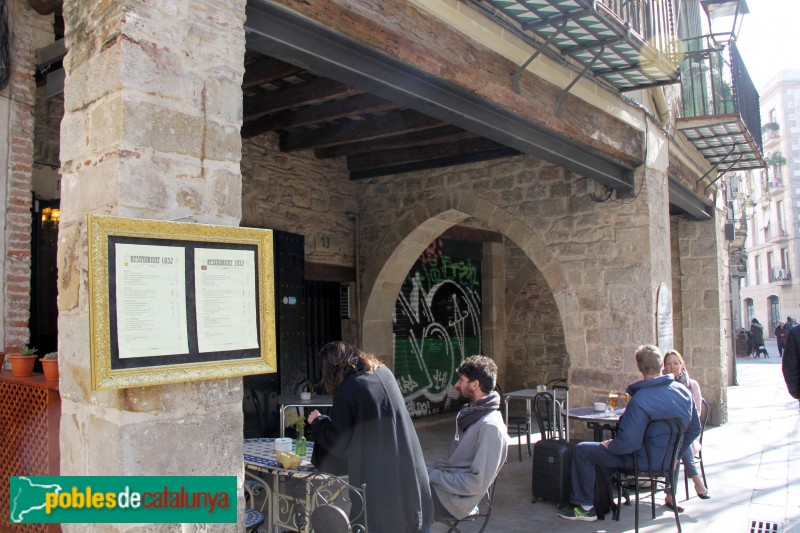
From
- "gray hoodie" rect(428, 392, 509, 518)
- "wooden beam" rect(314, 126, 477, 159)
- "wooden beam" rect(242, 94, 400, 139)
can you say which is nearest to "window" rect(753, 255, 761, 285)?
"wooden beam" rect(314, 126, 477, 159)

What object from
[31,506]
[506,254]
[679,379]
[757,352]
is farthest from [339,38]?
[757,352]

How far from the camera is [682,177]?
8211mm

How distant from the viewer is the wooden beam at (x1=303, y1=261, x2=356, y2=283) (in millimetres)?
7324

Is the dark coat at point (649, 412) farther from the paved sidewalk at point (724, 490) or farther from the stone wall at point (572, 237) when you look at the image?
the stone wall at point (572, 237)

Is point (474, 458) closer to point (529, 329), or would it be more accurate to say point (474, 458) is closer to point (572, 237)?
point (572, 237)

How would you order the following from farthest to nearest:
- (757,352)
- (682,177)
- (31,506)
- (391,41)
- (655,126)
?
(757,352) < (682,177) < (655,126) < (391,41) < (31,506)

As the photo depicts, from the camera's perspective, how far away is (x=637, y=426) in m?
4.16

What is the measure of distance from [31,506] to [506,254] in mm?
9012

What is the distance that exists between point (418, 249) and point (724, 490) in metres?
4.16

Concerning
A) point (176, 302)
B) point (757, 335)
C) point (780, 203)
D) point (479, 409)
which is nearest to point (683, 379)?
point (479, 409)

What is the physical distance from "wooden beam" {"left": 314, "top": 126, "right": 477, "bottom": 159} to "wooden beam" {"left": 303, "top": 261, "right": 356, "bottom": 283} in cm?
124

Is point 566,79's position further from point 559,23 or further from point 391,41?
point 391,41

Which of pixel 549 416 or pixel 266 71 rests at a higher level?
pixel 266 71

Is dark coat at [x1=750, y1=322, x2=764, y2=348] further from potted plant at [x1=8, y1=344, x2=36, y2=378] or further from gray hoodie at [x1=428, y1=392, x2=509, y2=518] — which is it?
potted plant at [x1=8, y1=344, x2=36, y2=378]
